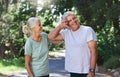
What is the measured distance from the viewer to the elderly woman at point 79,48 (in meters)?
4.56

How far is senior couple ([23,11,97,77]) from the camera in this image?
457 cm

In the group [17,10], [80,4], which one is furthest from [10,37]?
[80,4]

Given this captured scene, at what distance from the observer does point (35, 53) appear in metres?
4.65

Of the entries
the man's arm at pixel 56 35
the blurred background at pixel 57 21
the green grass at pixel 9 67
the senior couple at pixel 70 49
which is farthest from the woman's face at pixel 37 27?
the green grass at pixel 9 67

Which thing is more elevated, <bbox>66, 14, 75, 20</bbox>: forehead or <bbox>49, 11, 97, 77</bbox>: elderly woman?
<bbox>66, 14, 75, 20</bbox>: forehead

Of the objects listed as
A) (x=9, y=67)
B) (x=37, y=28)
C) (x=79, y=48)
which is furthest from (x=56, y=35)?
(x=9, y=67)

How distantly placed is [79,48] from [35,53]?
0.55 meters

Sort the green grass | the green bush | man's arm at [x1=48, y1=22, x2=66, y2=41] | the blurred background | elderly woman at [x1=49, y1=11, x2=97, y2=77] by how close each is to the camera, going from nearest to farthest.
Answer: elderly woman at [x1=49, y1=11, x2=97, y2=77] < man's arm at [x1=48, y1=22, x2=66, y2=41] < the blurred background < the green bush < the green grass

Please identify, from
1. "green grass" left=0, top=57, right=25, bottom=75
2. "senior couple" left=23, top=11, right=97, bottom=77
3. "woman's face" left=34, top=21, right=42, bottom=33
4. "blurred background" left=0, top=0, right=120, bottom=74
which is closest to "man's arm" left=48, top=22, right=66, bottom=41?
"senior couple" left=23, top=11, right=97, bottom=77

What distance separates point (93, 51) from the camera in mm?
4555

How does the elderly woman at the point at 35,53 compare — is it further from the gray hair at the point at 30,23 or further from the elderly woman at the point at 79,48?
the elderly woman at the point at 79,48

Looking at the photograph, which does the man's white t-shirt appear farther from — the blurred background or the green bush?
the green bush

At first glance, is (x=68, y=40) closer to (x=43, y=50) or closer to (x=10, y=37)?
(x=43, y=50)

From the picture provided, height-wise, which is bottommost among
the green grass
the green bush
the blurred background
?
the green grass
